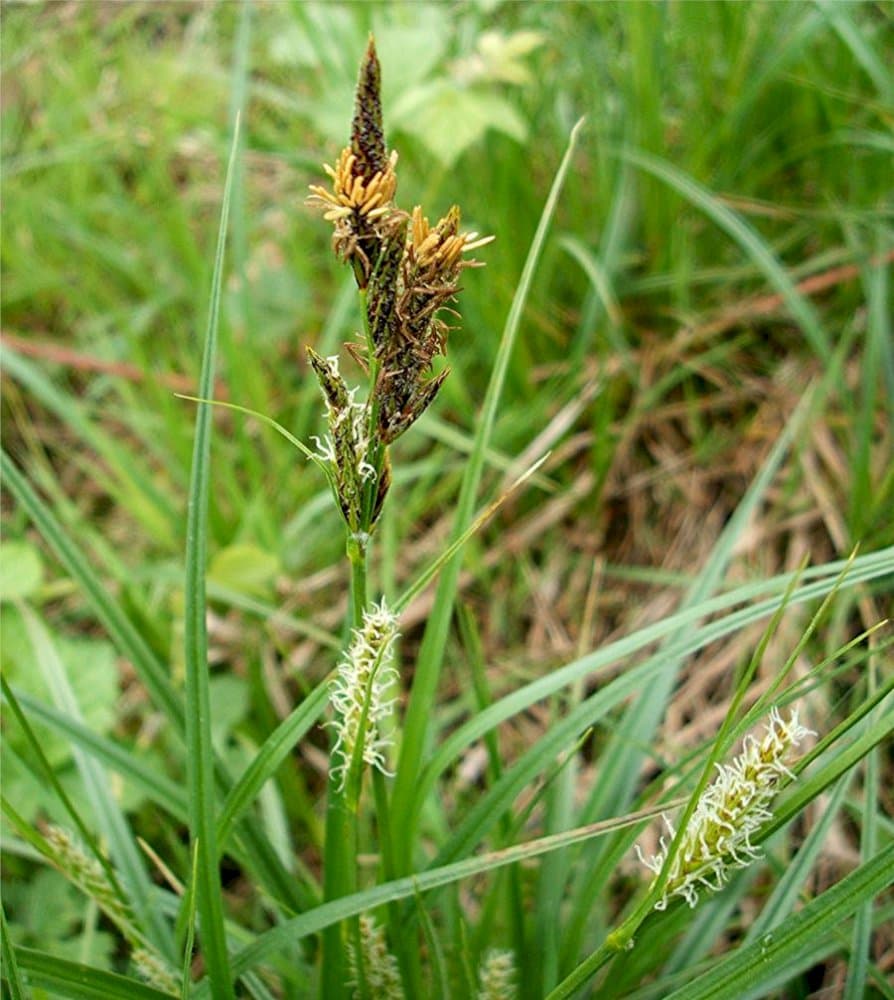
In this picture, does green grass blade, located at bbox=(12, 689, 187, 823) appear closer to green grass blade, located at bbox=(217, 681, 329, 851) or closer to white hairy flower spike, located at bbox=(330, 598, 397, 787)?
green grass blade, located at bbox=(217, 681, 329, 851)

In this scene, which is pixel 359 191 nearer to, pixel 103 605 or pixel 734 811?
pixel 734 811

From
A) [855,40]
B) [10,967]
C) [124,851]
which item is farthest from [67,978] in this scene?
[855,40]

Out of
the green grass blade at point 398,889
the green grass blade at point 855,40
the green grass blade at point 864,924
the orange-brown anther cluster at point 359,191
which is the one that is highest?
the green grass blade at point 855,40

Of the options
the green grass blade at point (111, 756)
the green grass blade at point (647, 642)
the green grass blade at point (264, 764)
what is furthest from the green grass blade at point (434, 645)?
the green grass blade at point (111, 756)

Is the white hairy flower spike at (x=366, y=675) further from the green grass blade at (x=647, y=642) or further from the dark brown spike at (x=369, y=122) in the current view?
the dark brown spike at (x=369, y=122)

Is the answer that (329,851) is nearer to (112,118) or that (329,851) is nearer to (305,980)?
(305,980)

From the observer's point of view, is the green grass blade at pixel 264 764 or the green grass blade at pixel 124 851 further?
the green grass blade at pixel 124 851
